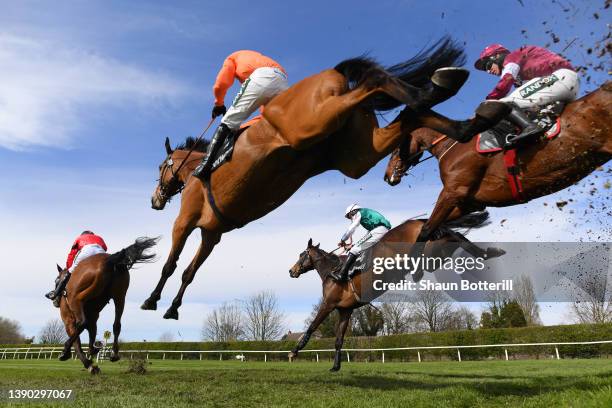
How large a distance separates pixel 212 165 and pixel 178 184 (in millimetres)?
1949

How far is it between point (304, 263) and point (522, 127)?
9.35 m

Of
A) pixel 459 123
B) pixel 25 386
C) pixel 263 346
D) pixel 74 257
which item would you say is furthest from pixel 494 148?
pixel 263 346

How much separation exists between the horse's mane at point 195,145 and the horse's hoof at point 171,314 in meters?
2.24

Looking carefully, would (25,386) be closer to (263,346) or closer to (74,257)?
(74,257)

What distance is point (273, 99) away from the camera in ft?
16.4

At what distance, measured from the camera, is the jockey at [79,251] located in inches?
450

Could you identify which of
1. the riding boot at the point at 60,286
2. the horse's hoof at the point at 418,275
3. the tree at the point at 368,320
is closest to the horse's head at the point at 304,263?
the horse's hoof at the point at 418,275

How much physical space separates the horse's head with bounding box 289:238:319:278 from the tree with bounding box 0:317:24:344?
275ft

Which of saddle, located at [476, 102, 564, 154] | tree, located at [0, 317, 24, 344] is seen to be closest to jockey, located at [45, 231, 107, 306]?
saddle, located at [476, 102, 564, 154]

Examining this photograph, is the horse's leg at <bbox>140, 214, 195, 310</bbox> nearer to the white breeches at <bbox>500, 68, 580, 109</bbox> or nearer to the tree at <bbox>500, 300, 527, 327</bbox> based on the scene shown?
the white breeches at <bbox>500, 68, 580, 109</bbox>

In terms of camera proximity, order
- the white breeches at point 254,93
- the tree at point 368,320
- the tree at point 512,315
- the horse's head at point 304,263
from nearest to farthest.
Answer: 1. the white breeches at point 254,93
2. the horse's head at point 304,263
3. the tree at point 512,315
4. the tree at point 368,320

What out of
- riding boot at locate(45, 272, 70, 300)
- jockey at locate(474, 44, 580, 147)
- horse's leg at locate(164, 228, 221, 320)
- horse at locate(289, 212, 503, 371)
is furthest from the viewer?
riding boot at locate(45, 272, 70, 300)

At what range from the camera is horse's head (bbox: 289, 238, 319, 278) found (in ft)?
45.6

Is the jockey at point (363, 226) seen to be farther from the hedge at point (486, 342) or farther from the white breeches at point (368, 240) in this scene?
the hedge at point (486, 342)
